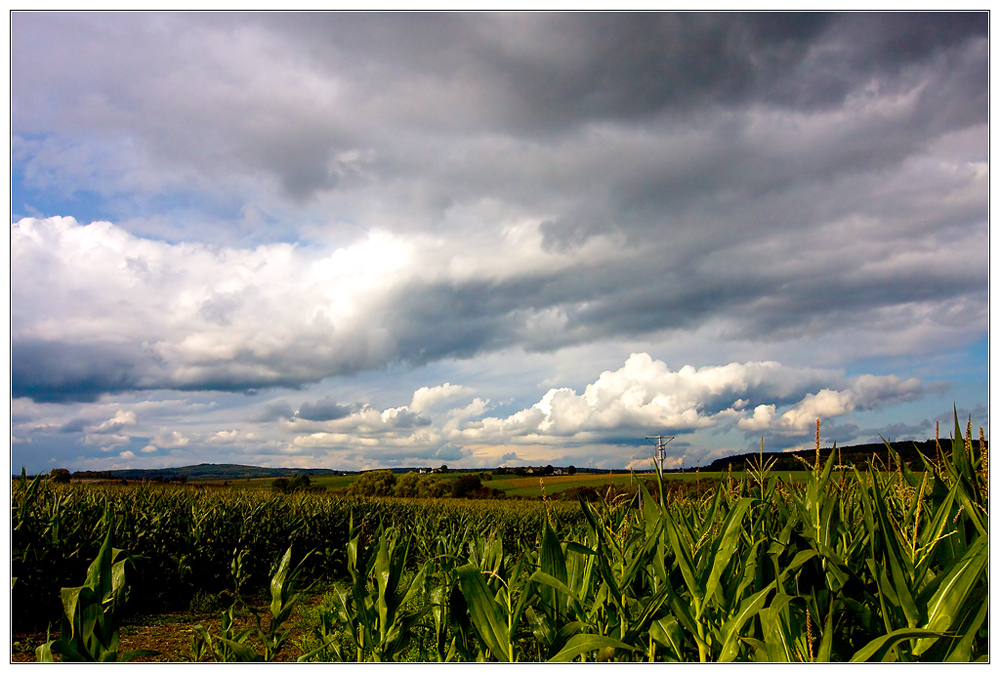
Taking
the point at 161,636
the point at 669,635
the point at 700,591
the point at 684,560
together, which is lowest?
the point at 161,636

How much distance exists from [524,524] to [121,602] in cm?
1427

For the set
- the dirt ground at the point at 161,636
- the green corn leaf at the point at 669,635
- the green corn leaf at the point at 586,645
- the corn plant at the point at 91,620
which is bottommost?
the dirt ground at the point at 161,636

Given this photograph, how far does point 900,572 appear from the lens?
5.04 feet

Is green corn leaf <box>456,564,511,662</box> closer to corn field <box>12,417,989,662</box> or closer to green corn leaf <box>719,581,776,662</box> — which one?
corn field <box>12,417,989,662</box>

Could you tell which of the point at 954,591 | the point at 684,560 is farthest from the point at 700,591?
the point at 954,591

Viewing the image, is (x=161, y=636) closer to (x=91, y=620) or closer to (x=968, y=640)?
(x=91, y=620)

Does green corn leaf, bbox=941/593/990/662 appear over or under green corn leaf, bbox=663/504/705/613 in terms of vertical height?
under

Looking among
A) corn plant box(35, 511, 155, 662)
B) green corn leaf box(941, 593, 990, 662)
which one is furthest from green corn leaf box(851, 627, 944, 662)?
corn plant box(35, 511, 155, 662)

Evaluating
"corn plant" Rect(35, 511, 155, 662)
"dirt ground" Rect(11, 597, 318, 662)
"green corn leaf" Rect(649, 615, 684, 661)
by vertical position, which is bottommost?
"dirt ground" Rect(11, 597, 318, 662)

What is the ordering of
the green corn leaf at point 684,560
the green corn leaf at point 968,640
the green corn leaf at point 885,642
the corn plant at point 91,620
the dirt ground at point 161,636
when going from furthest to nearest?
the dirt ground at point 161,636 → the green corn leaf at point 684,560 → the corn plant at point 91,620 → the green corn leaf at point 968,640 → the green corn leaf at point 885,642

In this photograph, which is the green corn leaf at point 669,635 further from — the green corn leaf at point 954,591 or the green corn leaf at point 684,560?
the green corn leaf at point 954,591

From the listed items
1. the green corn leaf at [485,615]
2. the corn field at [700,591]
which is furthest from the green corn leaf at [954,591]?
the green corn leaf at [485,615]
